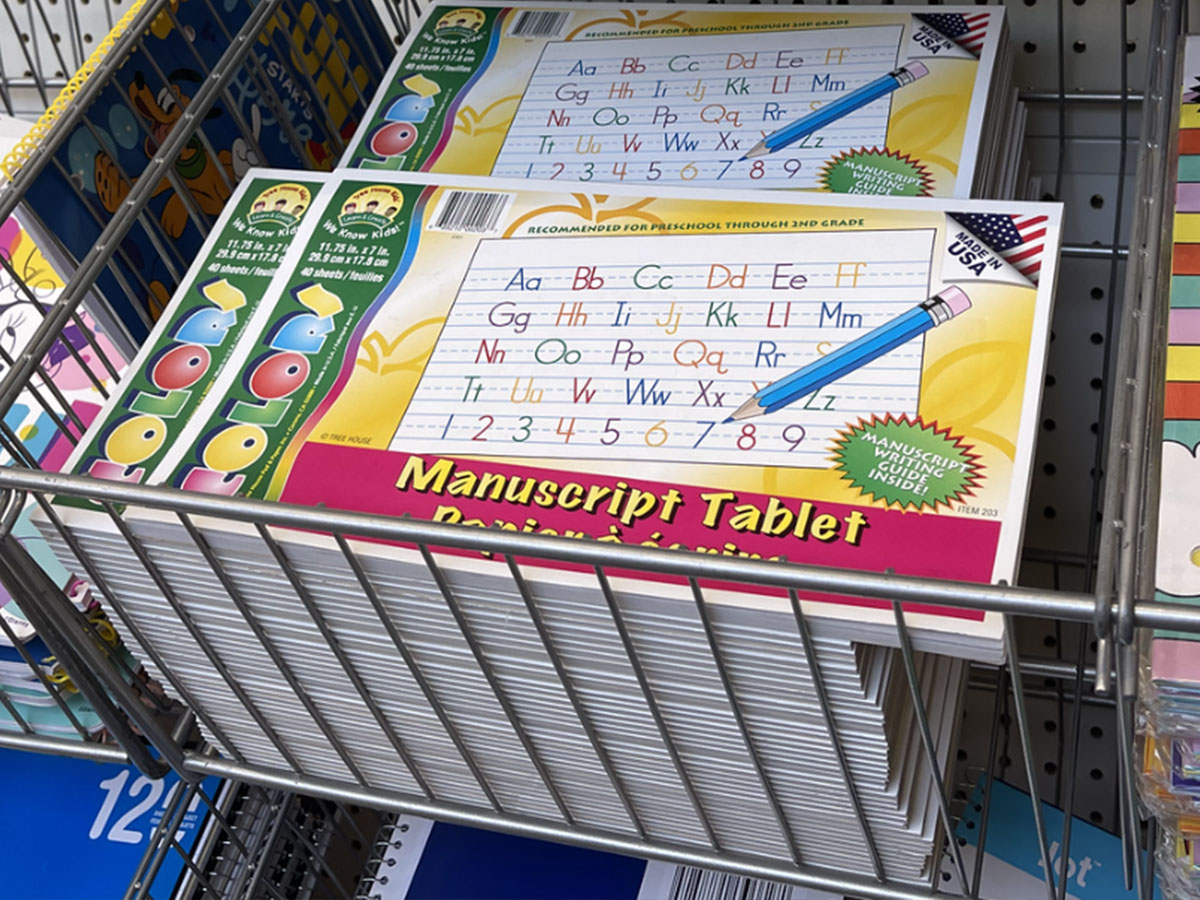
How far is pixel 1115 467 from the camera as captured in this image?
1.77 feet

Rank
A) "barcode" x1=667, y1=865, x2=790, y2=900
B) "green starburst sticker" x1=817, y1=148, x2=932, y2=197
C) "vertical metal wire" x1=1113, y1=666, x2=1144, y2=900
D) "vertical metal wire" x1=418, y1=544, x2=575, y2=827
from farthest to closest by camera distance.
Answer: "barcode" x1=667, y1=865, x2=790, y2=900
"green starburst sticker" x1=817, y1=148, x2=932, y2=197
"vertical metal wire" x1=418, y1=544, x2=575, y2=827
"vertical metal wire" x1=1113, y1=666, x2=1144, y2=900

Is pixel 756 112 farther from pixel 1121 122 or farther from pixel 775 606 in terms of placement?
pixel 775 606

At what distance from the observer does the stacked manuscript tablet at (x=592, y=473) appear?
0.59m

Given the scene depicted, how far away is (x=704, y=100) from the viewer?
33.5 inches

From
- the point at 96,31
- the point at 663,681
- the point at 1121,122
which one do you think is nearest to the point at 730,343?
the point at 663,681

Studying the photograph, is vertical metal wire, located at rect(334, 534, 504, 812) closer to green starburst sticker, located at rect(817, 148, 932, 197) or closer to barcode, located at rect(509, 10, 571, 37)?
green starburst sticker, located at rect(817, 148, 932, 197)

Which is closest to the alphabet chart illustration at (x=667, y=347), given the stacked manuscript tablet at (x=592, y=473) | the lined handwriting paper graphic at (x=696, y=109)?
the stacked manuscript tablet at (x=592, y=473)

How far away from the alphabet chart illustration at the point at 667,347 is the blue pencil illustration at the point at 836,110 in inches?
4.8

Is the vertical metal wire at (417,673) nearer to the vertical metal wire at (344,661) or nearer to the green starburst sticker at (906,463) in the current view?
the vertical metal wire at (344,661)

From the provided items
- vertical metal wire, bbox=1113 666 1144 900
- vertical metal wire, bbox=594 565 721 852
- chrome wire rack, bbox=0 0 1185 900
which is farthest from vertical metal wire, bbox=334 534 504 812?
vertical metal wire, bbox=1113 666 1144 900

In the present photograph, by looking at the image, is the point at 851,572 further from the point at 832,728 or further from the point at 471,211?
the point at 471,211

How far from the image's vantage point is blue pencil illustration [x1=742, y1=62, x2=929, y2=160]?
0.81m

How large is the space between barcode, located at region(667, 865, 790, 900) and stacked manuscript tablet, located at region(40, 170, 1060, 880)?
0.17m

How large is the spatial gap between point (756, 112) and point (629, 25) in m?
0.14
